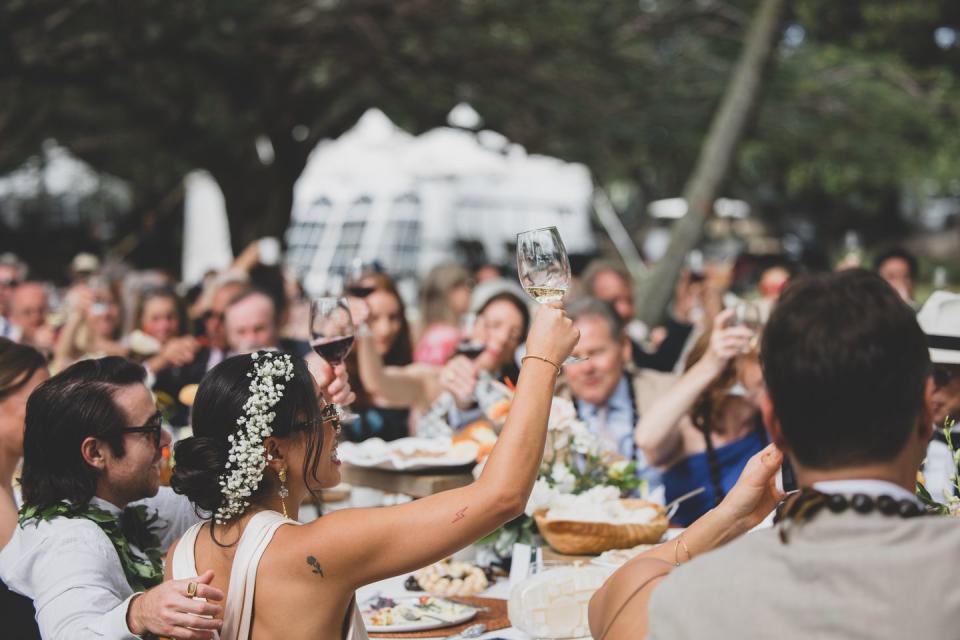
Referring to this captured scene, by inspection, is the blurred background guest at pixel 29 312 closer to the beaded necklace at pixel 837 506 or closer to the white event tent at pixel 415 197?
the beaded necklace at pixel 837 506

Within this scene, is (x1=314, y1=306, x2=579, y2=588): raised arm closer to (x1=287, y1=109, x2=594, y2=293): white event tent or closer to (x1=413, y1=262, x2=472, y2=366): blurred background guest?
(x1=413, y1=262, x2=472, y2=366): blurred background guest

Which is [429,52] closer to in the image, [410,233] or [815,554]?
[410,233]

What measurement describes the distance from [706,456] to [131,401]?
2561mm

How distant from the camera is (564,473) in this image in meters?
3.91

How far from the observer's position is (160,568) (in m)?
3.02

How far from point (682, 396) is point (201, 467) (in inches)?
95.3

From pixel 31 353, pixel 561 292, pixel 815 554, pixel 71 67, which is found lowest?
pixel 71 67

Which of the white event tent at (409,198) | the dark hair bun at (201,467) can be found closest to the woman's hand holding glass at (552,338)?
the dark hair bun at (201,467)

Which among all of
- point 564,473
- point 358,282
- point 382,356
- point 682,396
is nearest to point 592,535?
point 564,473

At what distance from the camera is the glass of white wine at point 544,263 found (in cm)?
260

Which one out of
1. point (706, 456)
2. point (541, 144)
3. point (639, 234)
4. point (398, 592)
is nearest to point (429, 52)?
point (541, 144)

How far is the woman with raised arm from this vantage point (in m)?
2.25

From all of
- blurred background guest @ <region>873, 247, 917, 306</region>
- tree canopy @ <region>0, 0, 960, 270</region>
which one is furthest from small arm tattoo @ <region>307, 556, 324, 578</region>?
tree canopy @ <region>0, 0, 960, 270</region>

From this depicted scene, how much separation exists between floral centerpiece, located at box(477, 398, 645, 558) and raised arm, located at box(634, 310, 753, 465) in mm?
379
